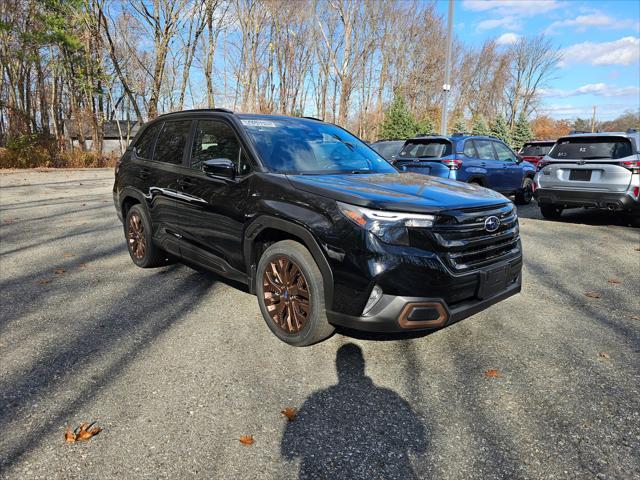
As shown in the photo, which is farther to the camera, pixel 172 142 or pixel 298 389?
pixel 172 142

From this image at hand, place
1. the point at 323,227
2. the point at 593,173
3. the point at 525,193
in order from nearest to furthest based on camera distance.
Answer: the point at 323,227 < the point at 593,173 < the point at 525,193

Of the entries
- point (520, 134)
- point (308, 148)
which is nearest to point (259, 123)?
point (308, 148)

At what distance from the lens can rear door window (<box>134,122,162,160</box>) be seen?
5.19 m

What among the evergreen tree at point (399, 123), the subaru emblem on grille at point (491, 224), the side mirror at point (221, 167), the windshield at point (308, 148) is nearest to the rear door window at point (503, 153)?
the windshield at point (308, 148)

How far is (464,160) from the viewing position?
932 cm

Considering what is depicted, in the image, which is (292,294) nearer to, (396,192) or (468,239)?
(396,192)

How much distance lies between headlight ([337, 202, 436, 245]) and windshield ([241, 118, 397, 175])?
96cm

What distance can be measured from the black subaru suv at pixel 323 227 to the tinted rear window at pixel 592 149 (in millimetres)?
5591

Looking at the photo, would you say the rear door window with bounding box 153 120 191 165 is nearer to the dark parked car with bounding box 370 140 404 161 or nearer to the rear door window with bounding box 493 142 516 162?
the dark parked car with bounding box 370 140 404 161

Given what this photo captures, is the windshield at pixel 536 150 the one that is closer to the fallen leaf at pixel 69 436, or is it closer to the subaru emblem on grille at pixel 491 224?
the subaru emblem on grille at pixel 491 224

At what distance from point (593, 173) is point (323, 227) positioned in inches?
279

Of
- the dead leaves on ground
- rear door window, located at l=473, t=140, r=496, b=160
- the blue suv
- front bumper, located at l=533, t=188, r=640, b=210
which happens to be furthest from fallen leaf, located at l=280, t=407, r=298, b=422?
rear door window, located at l=473, t=140, r=496, b=160

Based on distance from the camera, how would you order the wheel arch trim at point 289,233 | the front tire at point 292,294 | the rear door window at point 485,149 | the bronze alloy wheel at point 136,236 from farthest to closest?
the rear door window at point 485,149 → the bronze alloy wheel at point 136,236 → the front tire at point 292,294 → the wheel arch trim at point 289,233

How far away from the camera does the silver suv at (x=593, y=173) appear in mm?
7641
